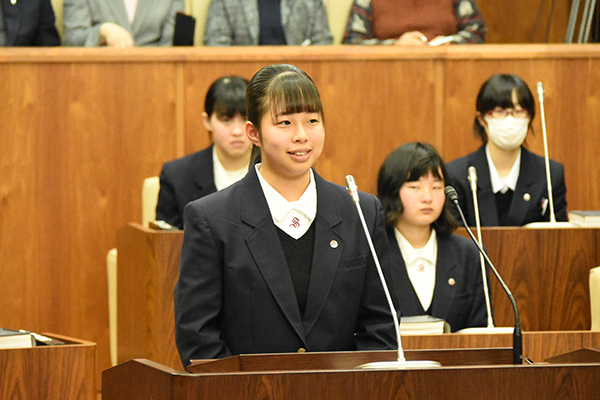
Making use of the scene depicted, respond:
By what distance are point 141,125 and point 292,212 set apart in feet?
7.34

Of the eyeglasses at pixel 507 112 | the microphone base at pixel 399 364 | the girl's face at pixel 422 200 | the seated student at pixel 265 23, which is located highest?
the seated student at pixel 265 23

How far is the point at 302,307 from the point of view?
1735 mm

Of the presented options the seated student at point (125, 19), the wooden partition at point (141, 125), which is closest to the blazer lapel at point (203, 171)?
the wooden partition at point (141, 125)

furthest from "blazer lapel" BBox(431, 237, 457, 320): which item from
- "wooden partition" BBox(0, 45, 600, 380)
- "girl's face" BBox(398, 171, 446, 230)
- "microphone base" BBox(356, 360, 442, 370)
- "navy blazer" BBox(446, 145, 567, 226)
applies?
"microphone base" BBox(356, 360, 442, 370)

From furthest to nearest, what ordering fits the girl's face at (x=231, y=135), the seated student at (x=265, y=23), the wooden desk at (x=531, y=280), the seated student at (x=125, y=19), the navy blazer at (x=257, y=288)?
the seated student at (x=265, y=23)
the seated student at (x=125, y=19)
the girl's face at (x=231, y=135)
the wooden desk at (x=531, y=280)
the navy blazer at (x=257, y=288)

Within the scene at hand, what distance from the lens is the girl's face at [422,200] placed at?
2.84m

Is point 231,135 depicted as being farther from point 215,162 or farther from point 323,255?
point 323,255

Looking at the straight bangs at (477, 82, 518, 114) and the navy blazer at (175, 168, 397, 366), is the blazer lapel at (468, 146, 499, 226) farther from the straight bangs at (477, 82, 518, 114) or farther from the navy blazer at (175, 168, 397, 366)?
the navy blazer at (175, 168, 397, 366)

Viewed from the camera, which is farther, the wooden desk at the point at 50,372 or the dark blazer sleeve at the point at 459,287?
the dark blazer sleeve at the point at 459,287

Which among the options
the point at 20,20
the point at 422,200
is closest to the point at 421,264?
the point at 422,200

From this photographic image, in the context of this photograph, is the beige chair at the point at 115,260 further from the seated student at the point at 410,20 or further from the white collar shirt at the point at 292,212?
the white collar shirt at the point at 292,212

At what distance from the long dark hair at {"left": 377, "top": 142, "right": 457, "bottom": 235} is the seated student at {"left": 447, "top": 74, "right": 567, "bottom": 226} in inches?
21.2

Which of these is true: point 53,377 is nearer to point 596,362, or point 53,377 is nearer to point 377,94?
point 596,362

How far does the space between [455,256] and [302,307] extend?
1.24 m
